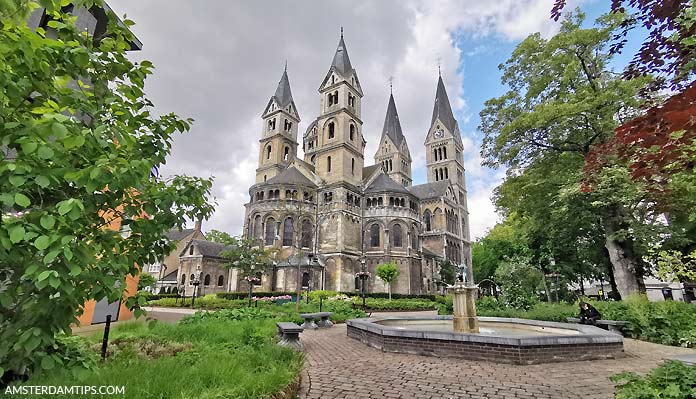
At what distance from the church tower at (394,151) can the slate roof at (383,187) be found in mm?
21459

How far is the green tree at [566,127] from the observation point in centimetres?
1619

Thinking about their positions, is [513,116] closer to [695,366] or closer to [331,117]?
[695,366]

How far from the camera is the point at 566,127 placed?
17609 mm

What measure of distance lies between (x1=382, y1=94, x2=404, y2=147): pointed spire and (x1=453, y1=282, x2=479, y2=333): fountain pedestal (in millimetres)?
59761

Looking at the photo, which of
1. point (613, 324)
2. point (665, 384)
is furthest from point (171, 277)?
point (665, 384)

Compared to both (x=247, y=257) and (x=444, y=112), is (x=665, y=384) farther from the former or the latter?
(x=444, y=112)

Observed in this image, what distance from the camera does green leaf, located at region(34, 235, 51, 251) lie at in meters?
1.98

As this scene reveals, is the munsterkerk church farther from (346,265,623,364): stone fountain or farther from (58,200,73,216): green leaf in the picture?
(58,200,73,216): green leaf

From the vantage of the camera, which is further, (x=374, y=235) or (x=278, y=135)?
(x=278, y=135)

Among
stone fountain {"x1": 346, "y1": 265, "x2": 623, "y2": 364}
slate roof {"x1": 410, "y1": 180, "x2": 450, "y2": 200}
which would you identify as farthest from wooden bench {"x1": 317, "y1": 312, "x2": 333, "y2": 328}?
slate roof {"x1": 410, "y1": 180, "x2": 450, "y2": 200}

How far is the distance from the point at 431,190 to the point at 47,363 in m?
55.3

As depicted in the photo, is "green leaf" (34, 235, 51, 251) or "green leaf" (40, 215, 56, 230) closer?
"green leaf" (34, 235, 51, 251)

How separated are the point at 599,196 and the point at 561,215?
2.17 m

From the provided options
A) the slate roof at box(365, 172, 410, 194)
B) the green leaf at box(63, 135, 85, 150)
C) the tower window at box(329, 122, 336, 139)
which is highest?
the tower window at box(329, 122, 336, 139)
